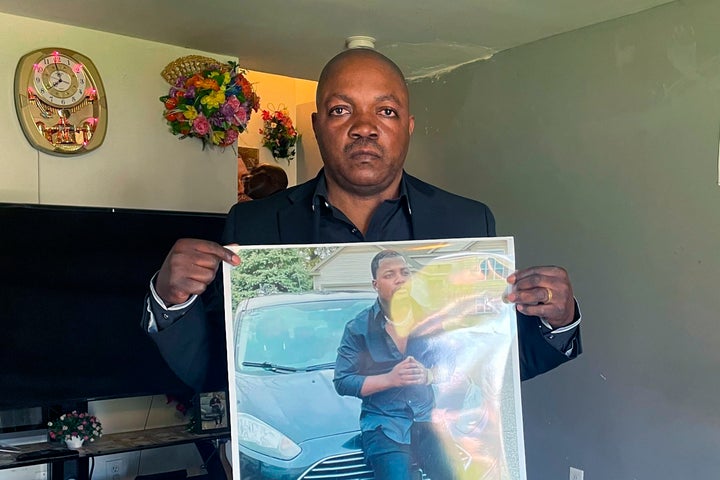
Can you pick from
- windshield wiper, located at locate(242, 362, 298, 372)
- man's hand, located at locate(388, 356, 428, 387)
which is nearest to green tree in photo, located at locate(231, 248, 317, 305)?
windshield wiper, located at locate(242, 362, 298, 372)

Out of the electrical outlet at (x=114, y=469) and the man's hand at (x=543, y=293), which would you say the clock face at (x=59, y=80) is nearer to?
the electrical outlet at (x=114, y=469)

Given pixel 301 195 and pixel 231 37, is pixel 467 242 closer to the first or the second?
pixel 301 195

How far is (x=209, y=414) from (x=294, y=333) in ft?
5.70

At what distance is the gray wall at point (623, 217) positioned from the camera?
2209 millimetres

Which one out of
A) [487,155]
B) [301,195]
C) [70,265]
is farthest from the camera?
[487,155]

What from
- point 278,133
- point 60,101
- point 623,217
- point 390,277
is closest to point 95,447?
point 60,101

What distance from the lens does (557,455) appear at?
8.79 feet

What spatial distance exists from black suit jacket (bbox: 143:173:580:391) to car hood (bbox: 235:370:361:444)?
186 millimetres

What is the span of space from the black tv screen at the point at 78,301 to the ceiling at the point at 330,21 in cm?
73

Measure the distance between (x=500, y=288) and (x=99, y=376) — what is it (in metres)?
1.92

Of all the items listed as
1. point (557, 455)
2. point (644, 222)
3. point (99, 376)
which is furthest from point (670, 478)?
point (99, 376)

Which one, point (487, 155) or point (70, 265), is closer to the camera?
point (70, 265)

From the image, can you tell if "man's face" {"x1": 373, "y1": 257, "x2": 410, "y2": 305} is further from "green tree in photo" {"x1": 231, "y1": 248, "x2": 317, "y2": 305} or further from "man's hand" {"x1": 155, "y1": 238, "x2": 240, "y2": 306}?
"man's hand" {"x1": 155, "y1": 238, "x2": 240, "y2": 306}

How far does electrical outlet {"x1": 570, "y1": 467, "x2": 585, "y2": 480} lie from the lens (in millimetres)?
2579
